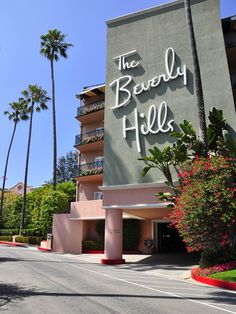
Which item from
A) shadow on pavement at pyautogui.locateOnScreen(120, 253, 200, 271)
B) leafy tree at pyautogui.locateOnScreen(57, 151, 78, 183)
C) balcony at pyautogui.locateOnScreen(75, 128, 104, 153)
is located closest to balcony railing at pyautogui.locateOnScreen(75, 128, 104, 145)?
balcony at pyautogui.locateOnScreen(75, 128, 104, 153)

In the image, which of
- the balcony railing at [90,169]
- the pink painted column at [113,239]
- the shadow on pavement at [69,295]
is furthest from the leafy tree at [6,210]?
the shadow on pavement at [69,295]

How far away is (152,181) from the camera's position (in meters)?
21.6

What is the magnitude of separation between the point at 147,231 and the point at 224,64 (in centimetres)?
1611

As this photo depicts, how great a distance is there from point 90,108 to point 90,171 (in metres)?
6.70

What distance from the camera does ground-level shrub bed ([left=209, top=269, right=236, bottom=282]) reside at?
13.7 m

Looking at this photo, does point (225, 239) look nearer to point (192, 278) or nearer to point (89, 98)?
point (192, 278)

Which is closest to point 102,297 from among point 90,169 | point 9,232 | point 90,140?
point 90,169

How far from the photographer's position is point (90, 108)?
3503 cm

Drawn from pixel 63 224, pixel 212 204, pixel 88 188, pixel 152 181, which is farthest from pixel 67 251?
pixel 212 204

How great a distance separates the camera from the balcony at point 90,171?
32.4 m

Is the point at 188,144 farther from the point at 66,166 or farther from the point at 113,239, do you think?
the point at 66,166

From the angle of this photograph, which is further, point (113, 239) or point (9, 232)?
point (9, 232)

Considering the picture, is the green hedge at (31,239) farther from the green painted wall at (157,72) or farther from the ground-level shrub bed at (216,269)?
the ground-level shrub bed at (216,269)

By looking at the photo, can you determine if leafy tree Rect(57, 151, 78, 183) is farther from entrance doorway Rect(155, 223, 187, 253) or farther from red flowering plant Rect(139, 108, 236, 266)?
red flowering plant Rect(139, 108, 236, 266)
